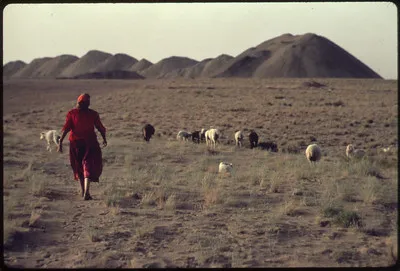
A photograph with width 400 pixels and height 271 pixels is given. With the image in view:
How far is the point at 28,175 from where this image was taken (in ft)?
34.2

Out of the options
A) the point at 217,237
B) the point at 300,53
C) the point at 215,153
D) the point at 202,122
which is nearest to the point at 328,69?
the point at 300,53

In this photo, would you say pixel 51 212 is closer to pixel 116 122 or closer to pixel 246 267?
pixel 246 267

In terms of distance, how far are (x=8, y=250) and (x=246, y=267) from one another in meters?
3.09

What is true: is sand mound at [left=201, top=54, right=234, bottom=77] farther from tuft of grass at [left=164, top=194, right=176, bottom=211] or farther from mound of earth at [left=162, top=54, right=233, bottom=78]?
tuft of grass at [left=164, top=194, right=176, bottom=211]

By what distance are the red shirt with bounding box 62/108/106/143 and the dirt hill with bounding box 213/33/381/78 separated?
126122mm

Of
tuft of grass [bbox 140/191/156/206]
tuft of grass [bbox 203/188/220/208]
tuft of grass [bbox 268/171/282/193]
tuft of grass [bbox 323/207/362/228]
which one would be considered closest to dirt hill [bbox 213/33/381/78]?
tuft of grass [bbox 268/171/282/193]

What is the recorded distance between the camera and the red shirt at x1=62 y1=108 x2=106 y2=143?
26.5 feet

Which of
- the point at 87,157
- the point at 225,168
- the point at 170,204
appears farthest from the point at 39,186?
the point at 225,168

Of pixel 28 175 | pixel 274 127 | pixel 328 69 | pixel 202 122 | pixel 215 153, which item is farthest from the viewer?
pixel 328 69

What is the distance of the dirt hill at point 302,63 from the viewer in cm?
13325

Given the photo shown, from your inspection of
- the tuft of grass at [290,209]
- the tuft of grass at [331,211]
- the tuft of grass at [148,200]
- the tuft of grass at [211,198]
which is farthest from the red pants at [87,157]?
the tuft of grass at [331,211]

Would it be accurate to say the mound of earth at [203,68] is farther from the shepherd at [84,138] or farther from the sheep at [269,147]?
the shepherd at [84,138]

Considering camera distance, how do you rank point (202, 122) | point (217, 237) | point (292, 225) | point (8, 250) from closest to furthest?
1. point (8, 250)
2. point (217, 237)
3. point (292, 225)
4. point (202, 122)

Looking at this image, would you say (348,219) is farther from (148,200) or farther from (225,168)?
(225,168)
